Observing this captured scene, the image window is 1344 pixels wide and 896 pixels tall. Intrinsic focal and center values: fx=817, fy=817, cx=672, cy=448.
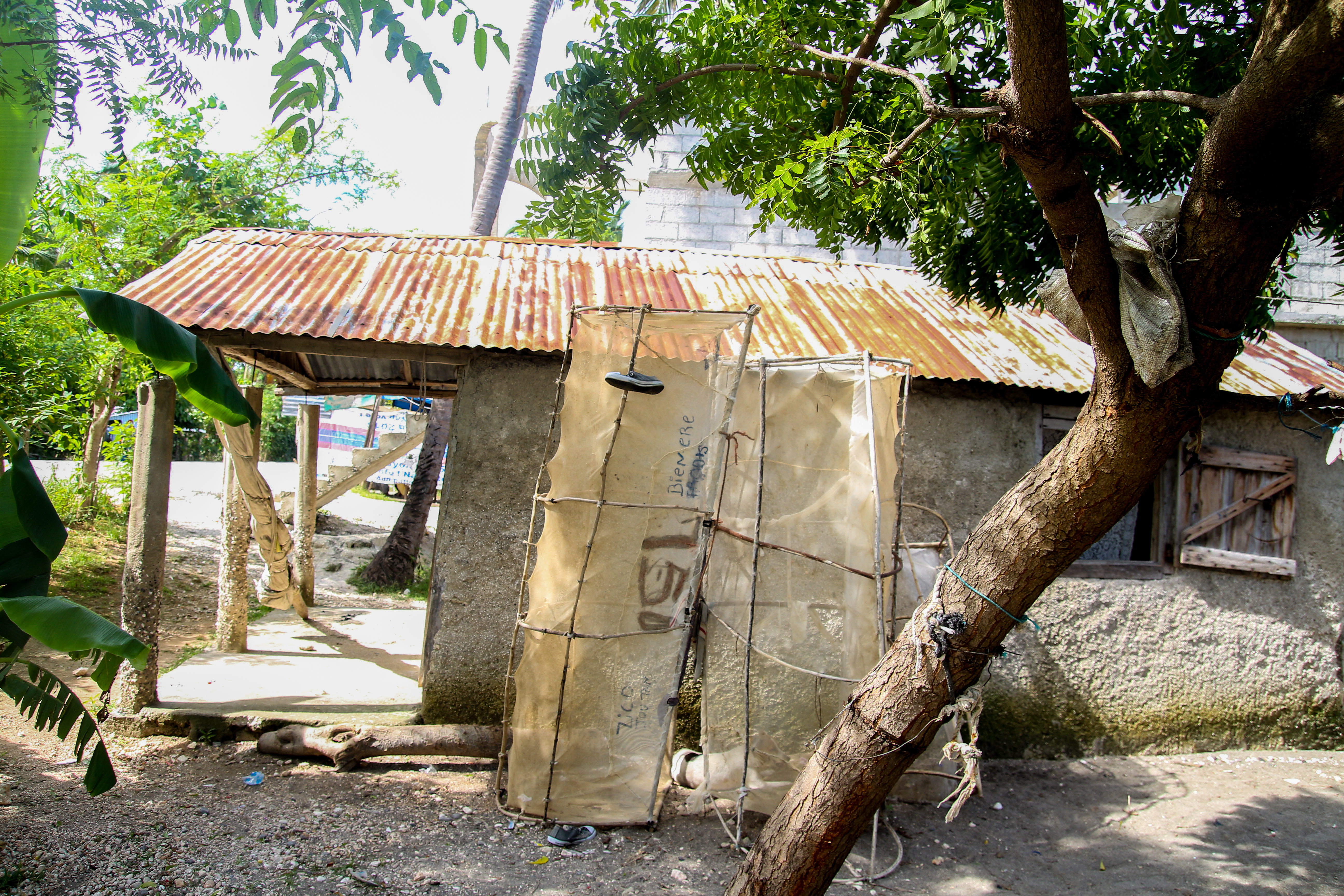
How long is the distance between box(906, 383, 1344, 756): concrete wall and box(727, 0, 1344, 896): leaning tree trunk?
11.1ft

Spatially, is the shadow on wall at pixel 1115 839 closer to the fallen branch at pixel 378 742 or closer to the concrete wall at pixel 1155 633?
the concrete wall at pixel 1155 633

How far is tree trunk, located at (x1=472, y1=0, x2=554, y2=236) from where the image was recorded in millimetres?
9586

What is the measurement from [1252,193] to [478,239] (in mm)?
6709

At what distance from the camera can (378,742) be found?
544 centimetres

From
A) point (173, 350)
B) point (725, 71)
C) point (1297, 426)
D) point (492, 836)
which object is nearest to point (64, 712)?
point (173, 350)

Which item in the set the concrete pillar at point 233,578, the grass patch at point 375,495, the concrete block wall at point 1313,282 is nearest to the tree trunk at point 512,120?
the concrete pillar at point 233,578

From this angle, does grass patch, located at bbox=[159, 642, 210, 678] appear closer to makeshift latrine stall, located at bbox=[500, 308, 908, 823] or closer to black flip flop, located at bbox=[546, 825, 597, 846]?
makeshift latrine stall, located at bbox=[500, 308, 908, 823]

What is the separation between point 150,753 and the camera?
215 inches

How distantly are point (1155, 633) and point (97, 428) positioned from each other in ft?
41.9

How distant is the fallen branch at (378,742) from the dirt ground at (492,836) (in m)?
0.12

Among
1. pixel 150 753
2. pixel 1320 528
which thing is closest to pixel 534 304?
pixel 150 753

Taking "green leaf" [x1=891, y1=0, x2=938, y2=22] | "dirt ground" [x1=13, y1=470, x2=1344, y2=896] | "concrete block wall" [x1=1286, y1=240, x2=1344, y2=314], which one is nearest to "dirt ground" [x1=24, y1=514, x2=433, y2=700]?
"dirt ground" [x1=13, y1=470, x2=1344, y2=896]

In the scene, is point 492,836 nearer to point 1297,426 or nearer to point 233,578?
point 233,578

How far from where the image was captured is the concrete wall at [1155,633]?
6.28 m
